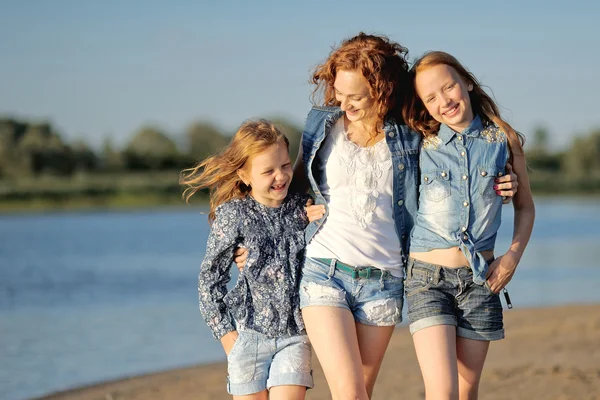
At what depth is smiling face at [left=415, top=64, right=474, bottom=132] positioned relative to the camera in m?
3.53

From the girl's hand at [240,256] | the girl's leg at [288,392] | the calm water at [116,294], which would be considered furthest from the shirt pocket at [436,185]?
the calm water at [116,294]

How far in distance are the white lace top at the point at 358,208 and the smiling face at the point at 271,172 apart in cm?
17

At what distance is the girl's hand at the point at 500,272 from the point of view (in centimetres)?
351

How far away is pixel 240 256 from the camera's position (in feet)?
12.0

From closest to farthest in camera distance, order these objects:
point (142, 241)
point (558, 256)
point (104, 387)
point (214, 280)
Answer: point (214, 280), point (104, 387), point (558, 256), point (142, 241)

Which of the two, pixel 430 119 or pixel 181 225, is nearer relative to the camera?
pixel 430 119

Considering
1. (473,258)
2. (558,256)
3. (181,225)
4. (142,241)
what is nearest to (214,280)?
(473,258)

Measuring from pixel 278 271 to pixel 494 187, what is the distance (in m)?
0.98

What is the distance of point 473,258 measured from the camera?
3461mm

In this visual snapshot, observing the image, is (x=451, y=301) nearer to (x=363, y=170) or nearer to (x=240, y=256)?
(x=363, y=170)

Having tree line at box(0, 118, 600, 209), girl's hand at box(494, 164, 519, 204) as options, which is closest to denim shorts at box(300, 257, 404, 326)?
girl's hand at box(494, 164, 519, 204)

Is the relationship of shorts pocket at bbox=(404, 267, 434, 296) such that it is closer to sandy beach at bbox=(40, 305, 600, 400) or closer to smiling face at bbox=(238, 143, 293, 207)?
smiling face at bbox=(238, 143, 293, 207)

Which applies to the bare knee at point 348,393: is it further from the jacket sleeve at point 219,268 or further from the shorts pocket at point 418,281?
the jacket sleeve at point 219,268

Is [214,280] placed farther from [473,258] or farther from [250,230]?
[473,258]
